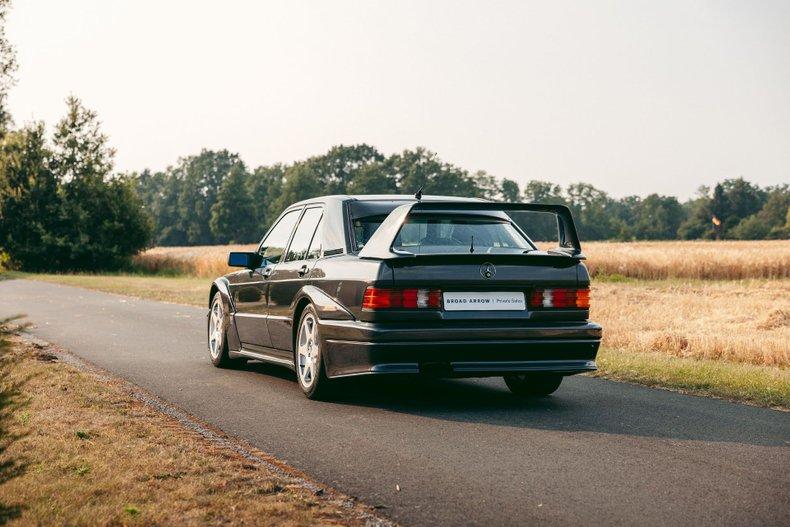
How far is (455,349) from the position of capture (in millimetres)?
7367

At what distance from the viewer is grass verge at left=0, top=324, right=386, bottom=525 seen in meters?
3.87

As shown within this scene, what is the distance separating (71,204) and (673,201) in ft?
383

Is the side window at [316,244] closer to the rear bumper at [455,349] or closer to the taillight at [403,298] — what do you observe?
the rear bumper at [455,349]

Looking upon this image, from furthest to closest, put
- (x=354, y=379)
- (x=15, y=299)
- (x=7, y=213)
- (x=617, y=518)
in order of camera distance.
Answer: (x=7, y=213), (x=15, y=299), (x=354, y=379), (x=617, y=518)

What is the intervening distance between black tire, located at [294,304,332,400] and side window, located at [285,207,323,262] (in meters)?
0.71

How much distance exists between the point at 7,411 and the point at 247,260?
6.12m

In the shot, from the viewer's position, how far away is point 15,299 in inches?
994

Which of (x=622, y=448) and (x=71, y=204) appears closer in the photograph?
(x=622, y=448)

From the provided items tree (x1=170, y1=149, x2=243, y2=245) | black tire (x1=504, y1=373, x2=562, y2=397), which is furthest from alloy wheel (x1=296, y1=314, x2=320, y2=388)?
tree (x1=170, y1=149, x2=243, y2=245)

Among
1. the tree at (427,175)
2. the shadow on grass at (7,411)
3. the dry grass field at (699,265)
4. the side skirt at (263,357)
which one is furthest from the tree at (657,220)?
the shadow on grass at (7,411)

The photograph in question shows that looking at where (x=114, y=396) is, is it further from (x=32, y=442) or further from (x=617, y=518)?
(x=617, y=518)

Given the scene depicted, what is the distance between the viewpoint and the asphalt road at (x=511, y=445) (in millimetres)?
4781

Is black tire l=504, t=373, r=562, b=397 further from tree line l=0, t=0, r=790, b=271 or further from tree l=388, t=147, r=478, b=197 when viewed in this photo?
tree l=388, t=147, r=478, b=197

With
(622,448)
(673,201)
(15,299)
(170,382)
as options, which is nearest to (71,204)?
(15,299)
